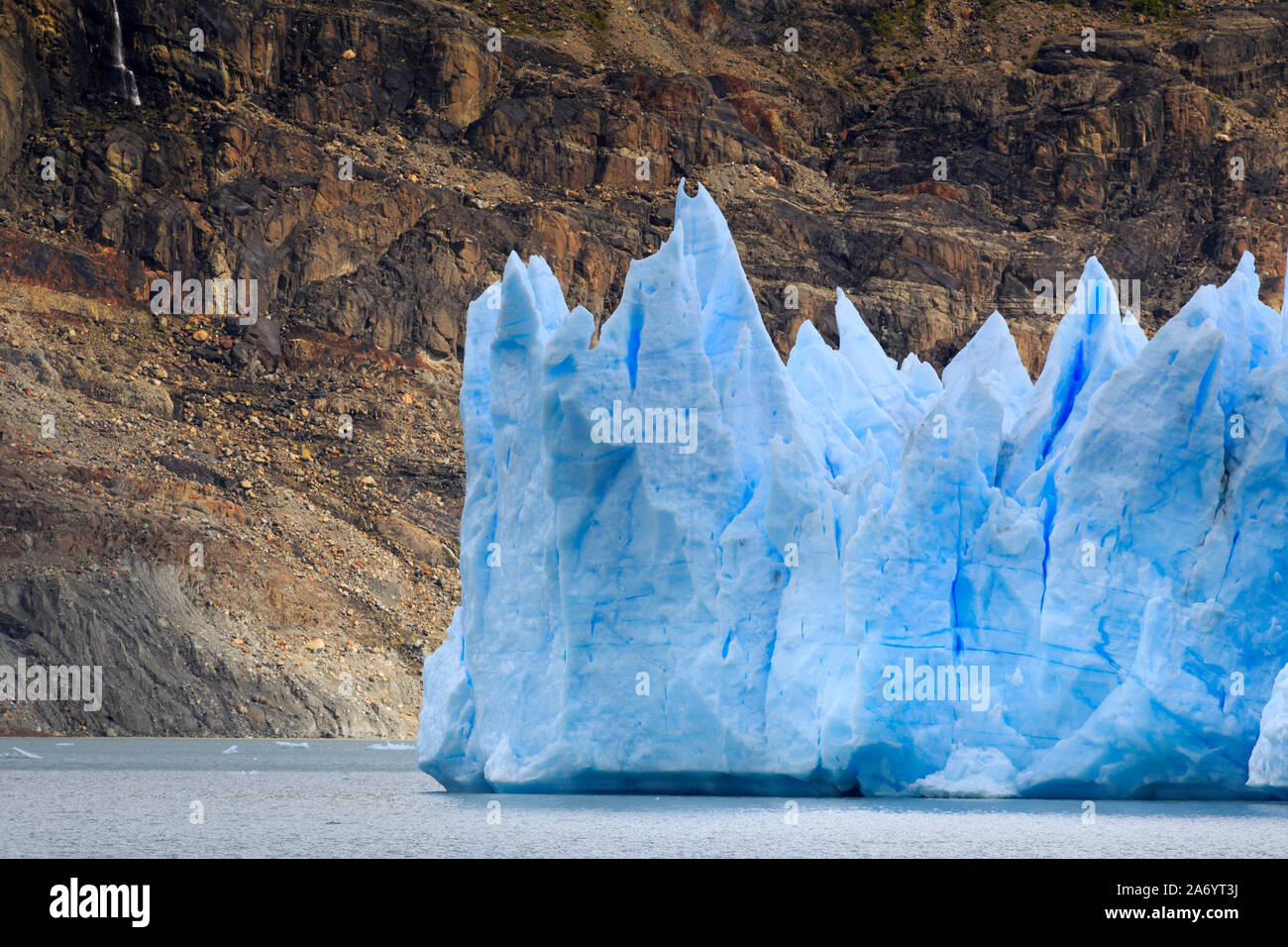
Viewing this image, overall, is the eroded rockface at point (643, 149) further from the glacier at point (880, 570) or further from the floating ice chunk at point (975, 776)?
the floating ice chunk at point (975, 776)

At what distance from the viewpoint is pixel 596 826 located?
1998cm

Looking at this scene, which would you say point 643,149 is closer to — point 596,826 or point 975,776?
point 975,776

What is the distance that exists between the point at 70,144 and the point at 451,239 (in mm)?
18975

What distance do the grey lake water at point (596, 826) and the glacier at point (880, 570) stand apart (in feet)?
1.74

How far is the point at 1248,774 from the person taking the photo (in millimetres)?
19828

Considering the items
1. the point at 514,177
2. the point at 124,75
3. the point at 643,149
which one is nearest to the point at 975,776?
the point at 514,177

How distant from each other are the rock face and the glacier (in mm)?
40994

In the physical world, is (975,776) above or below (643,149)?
below

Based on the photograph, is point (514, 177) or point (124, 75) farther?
point (514, 177)

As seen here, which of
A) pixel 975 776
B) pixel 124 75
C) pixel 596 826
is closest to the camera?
pixel 596 826

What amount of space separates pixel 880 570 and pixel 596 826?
4774mm

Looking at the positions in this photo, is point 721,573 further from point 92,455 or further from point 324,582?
point 92,455

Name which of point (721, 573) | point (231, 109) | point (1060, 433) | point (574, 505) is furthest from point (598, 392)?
point (231, 109)
